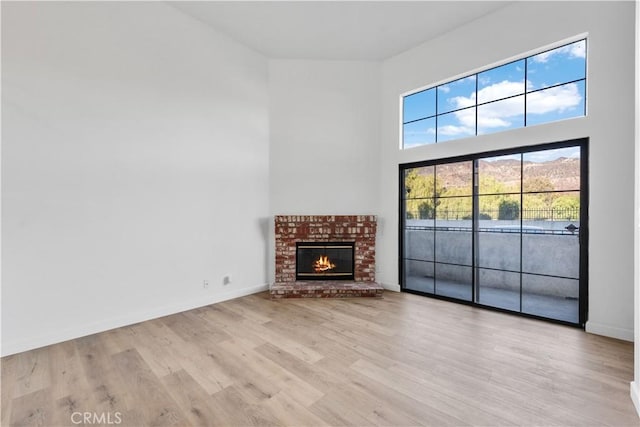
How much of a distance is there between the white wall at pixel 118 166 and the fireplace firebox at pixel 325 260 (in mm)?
770

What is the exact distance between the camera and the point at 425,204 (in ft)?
13.2

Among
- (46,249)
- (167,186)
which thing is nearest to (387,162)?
(167,186)

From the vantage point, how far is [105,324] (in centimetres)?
281

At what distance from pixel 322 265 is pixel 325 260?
0.29 ft

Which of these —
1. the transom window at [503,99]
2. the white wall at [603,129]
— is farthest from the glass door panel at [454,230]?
the white wall at [603,129]

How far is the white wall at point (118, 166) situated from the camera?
95.1 inches

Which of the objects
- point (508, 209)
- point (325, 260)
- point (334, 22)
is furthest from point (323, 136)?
point (508, 209)

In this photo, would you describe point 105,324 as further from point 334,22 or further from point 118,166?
point 334,22

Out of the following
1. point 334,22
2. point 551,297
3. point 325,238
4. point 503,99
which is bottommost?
point 551,297

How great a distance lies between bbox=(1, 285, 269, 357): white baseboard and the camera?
239cm

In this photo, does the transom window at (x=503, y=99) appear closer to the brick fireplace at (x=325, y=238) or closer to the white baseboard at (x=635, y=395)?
the brick fireplace at (x=325, y=238)

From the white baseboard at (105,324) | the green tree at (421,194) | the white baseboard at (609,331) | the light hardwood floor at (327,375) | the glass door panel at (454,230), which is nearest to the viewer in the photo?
the light hardwood floor at (327,375)

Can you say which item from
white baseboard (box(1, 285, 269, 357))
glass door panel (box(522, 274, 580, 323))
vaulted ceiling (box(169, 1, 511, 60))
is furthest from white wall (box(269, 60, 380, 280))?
glass door panel (box(522, 274, 580, 323))

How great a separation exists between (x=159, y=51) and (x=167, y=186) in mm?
1553
